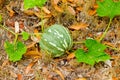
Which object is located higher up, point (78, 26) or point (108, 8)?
point (108, 8)

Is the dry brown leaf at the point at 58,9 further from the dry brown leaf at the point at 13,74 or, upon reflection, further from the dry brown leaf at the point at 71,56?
the dry brown leaf at the point at 13,74

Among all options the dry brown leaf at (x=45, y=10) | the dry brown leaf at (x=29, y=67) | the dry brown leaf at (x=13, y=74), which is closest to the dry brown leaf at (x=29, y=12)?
the dry brown leaf at (x=45, y=10)

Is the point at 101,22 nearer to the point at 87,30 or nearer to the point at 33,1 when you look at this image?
the point at 87,30

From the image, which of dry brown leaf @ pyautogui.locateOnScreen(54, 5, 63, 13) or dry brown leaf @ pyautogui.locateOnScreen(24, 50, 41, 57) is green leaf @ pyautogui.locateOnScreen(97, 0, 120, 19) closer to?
dry brown leaf @ pyautogui.locateOnScreen(54, 5, 63, 13)

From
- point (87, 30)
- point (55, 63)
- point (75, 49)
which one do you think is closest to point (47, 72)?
point (55, 63)

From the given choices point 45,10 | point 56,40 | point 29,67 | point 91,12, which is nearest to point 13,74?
point 29,67

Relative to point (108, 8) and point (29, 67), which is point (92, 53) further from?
point (29, 67)

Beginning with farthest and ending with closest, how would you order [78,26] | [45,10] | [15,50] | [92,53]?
[45,10]
[78,26]
[15,50]
[92,53]
